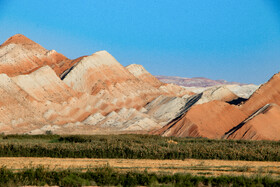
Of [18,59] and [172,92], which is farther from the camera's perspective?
[172,92]

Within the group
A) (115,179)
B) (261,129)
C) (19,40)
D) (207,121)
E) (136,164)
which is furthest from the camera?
(19,40)

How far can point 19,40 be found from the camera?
108 metres

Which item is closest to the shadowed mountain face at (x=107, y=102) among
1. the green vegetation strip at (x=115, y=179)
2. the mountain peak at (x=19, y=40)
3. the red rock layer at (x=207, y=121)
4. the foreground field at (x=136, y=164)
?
the red rock layer at (x=207, y=121)

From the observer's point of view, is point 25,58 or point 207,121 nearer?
point 207,121

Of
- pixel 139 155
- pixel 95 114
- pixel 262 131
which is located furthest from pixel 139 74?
pixel 139 155

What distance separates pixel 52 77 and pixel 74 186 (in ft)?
228

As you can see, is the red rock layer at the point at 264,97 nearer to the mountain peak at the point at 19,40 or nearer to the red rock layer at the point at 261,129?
the red rock layer at the point at 261,129

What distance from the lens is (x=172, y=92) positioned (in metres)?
A: 108

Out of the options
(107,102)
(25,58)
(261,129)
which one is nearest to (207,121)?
(261,129)

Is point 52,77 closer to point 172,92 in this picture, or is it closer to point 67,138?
point 172,92

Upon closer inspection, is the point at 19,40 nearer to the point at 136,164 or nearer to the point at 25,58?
the point at 25,58

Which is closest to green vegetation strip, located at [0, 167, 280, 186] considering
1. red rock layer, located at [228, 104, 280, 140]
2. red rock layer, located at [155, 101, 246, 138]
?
red rock layer, located at [228, 104, 280, 140]

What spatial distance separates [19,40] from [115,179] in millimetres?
96378

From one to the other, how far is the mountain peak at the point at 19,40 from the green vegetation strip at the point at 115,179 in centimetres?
9303
